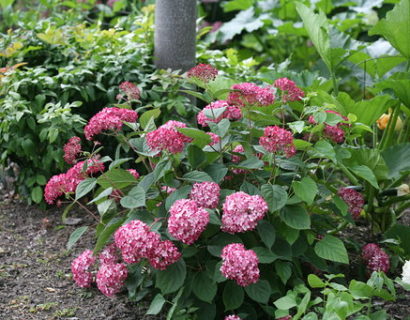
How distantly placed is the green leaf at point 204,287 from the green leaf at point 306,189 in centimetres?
41

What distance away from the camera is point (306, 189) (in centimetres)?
204

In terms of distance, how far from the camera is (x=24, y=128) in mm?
3002

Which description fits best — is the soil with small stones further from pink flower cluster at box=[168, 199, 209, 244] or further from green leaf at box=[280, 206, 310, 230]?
green leaf at box=[280, 206, 310, 230]

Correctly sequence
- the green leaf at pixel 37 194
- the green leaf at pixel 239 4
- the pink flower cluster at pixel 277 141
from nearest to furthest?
the pink flower cluster at pixel 277 141
the green leaf at pixel 37 194
the green leaf at pixel 239 4

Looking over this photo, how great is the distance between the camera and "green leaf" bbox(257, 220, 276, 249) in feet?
6.63

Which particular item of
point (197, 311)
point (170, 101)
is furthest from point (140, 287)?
point (170, 101)

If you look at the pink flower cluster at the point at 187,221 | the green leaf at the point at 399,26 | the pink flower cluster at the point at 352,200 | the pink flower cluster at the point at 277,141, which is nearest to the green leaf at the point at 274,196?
the pink flower cluster at the point at 277,141

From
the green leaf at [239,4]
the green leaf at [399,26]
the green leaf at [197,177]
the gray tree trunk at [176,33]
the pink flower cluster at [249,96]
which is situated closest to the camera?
the green leaf at [197,177]

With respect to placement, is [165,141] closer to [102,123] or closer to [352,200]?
[102,123]

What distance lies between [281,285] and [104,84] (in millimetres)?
1518

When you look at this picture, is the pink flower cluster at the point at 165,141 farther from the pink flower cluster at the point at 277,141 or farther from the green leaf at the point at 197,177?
the pink flower cluster at the point at 277,141

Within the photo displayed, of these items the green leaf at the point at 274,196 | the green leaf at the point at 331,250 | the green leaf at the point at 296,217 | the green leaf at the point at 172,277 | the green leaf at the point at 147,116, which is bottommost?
the green leaf at the point at 172,277

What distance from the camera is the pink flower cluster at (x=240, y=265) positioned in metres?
1.83

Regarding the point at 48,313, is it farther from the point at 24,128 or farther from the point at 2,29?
the point at 2,29
